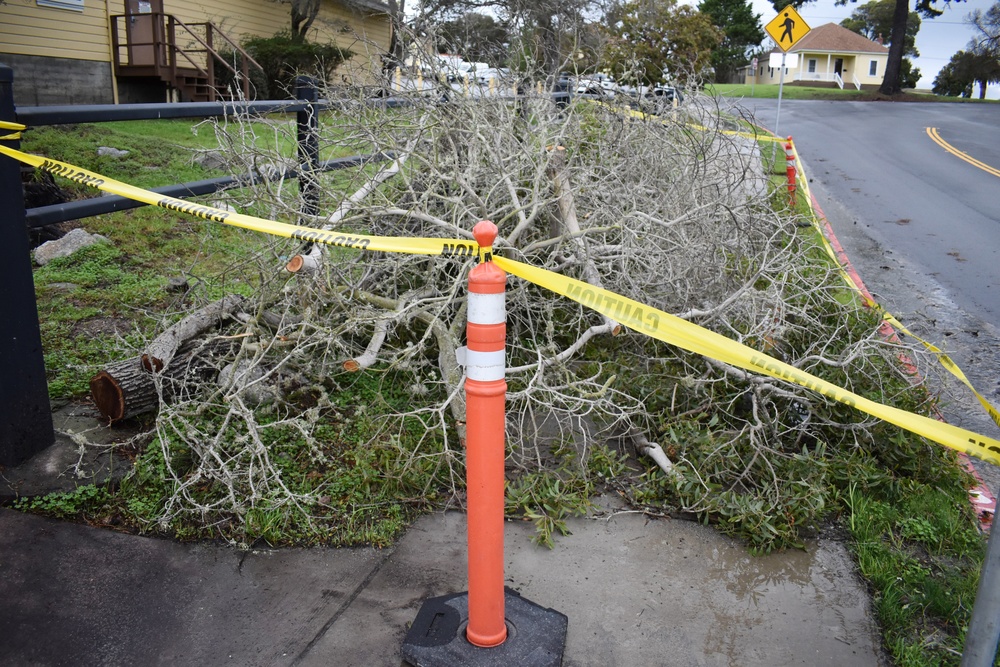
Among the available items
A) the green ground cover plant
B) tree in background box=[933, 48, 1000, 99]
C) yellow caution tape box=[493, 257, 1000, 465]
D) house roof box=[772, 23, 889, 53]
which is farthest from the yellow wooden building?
house roof box=[772, 23, 889, 53]

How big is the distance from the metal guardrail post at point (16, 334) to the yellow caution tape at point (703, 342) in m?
2.62

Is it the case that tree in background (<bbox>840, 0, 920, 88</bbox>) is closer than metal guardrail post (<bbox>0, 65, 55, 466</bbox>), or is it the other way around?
metal guardrail post (<bbox>0, 65, 55, 466</bbox>)

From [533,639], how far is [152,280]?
510cm

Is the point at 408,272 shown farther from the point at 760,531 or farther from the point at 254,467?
the point at 760,531

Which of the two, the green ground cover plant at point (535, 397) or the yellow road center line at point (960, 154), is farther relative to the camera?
the yellow road center line at point (960, 154)

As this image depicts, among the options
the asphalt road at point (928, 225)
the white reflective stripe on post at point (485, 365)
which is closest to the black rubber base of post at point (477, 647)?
the white reflective stripe on post at point (485, 365)

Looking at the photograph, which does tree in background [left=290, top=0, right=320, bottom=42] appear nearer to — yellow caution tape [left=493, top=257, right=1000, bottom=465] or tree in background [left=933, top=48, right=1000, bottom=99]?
yellow caution tape [left=493, top=257, right=1000, bottom=465]

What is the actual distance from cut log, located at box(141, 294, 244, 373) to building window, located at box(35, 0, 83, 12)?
15246mm

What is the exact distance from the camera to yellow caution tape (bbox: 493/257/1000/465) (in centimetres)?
265

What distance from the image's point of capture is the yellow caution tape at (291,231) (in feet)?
9.82

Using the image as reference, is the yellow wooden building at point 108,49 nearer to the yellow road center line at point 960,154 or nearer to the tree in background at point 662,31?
the tree in background at point 662,31

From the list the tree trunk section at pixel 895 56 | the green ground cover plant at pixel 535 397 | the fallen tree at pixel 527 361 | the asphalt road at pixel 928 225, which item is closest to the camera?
the green ground cover plant at pixel 535 397

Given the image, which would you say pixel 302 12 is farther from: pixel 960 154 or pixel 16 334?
pixel 16 334

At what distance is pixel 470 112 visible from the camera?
5316 mm
